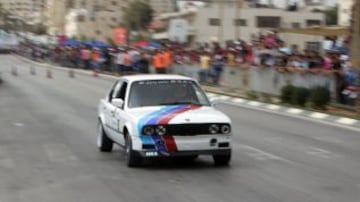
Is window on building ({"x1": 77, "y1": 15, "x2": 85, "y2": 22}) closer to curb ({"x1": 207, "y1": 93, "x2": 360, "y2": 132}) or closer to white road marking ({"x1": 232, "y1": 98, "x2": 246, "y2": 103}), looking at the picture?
curb ({"x1": 207, "y1": 93, "x2": 360, "y2": 132})

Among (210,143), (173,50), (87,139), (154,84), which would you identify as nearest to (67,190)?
(210,143)

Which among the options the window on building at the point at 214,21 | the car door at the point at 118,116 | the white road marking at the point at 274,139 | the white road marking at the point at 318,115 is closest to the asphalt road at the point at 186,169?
the white road marking at the point at 274,139

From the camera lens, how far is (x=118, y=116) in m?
13.4

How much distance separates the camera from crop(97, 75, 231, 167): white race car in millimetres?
12109

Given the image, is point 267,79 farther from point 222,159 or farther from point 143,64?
point 222,159

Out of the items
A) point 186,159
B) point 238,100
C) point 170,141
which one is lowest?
point 238,100

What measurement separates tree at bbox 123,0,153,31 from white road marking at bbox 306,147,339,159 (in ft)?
402

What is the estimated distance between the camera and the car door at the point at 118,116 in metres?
13.1

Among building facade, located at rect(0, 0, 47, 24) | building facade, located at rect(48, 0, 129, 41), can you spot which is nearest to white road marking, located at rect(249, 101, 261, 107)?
building facade, located at rect(48, 0, 129, 41)

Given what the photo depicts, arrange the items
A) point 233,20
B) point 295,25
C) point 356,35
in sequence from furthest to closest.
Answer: point 233,20
point 295,25
point 356,35

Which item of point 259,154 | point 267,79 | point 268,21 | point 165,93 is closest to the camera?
point 165,93

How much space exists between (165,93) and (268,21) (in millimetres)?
95970

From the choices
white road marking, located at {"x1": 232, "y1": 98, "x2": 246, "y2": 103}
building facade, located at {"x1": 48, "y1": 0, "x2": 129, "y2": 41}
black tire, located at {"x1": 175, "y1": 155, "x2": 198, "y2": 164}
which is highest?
black tire, located at {"x1": 175, "y1": 155, "x2": 198, "y2": 164}

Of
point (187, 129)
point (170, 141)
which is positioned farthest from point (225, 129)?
point (170, 141)
